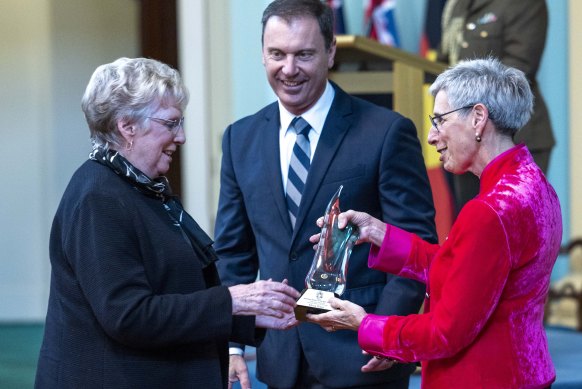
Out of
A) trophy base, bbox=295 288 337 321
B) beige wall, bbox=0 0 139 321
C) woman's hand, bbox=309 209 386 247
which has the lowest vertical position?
beige wall, bbox=0 0 139 321

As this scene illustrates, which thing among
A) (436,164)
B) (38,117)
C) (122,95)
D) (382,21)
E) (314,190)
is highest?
(122,95)

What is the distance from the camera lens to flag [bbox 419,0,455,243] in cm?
552

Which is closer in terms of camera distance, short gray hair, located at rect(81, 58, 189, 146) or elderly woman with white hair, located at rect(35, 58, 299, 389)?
elderly woman with white hair, located at rect(35, 58, 299, 389)

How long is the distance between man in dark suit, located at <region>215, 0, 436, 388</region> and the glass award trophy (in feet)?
0.71

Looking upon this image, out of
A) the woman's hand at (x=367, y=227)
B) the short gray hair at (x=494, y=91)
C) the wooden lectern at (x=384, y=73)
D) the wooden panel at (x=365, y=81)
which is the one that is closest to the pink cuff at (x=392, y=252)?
the woman's hand at (x=367, y=227)

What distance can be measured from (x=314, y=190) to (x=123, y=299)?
70 cm

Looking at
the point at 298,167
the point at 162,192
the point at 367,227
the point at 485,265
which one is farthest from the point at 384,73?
the point at 485,265

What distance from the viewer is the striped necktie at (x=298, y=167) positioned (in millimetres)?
2787

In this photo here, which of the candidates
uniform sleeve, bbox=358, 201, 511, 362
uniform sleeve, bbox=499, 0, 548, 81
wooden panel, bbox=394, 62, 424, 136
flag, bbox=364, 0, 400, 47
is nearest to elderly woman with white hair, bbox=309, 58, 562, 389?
uniform sleeve, bbox=358, 201, 511, 362

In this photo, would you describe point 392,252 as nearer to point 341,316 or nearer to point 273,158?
point 341,316

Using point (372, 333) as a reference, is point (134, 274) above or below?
above

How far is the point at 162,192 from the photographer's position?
240cm

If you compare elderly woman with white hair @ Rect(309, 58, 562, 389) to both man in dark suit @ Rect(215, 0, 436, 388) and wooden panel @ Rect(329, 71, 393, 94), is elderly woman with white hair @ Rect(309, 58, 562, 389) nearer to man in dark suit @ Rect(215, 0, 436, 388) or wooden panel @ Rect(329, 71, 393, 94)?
man in dark suit @ Rect(215, 0, 436, 388)

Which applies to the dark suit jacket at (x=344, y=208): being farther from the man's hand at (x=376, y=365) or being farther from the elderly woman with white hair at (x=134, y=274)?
the elderly woman with white hair at (x=134, y=274)
